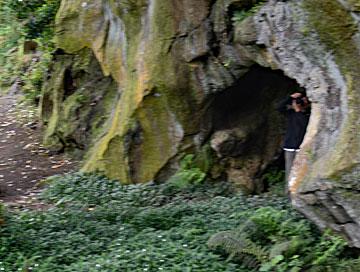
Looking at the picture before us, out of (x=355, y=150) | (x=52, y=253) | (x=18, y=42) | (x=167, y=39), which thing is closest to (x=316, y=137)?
(x=355, y=150)

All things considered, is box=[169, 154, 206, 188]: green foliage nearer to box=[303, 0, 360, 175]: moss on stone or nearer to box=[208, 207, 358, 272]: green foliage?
box=[208, 207, 358, 272]: green foliage

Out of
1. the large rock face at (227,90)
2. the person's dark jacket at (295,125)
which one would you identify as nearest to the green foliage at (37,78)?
the large rock face at (227,90)

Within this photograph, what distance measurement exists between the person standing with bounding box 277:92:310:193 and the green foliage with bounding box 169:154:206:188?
5.07 ft

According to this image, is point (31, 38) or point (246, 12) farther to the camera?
point (31, 38)

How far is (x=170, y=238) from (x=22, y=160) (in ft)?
22.6

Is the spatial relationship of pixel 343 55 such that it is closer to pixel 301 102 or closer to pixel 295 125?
pixel 301 102

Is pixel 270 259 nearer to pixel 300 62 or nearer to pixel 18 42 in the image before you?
pixel 300 62

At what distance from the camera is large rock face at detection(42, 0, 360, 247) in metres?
7.43

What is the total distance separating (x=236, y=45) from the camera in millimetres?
9992

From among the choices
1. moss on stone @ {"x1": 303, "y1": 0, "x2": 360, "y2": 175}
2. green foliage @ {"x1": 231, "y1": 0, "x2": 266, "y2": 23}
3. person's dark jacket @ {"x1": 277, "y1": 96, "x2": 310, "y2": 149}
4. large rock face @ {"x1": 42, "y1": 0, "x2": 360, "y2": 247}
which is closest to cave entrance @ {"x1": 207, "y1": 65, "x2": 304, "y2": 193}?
large rock face @ {"x1": 42, "y1": 0, "x2": 360, "y2": 247}

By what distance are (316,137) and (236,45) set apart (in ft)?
8.98

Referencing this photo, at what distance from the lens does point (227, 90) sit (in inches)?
A: 428

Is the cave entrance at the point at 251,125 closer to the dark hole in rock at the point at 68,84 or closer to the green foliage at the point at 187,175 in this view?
the green foliage at the point at 187,175

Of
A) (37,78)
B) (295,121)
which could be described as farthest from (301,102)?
(37,78)
